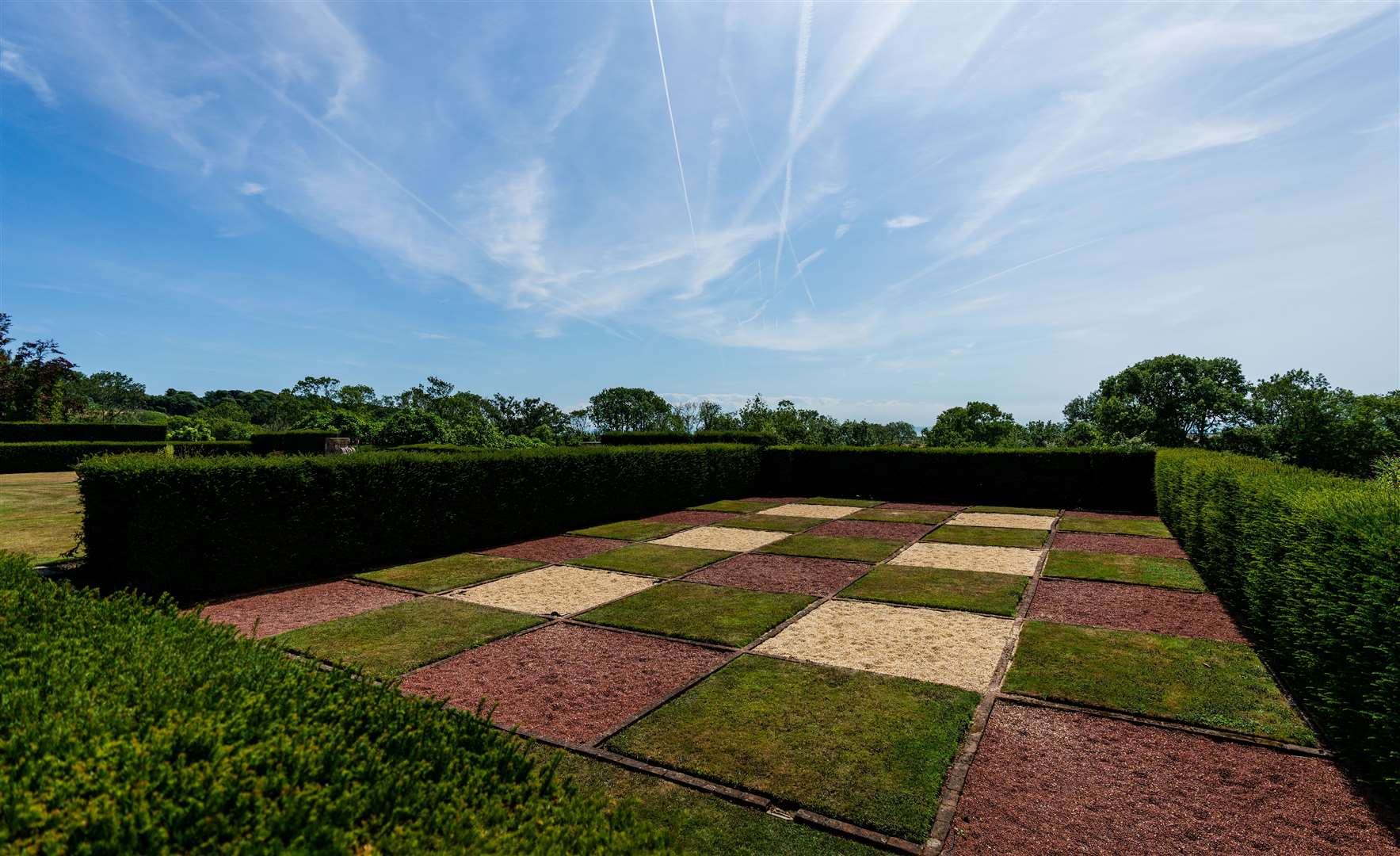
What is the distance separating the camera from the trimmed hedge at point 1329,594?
359 centimetres

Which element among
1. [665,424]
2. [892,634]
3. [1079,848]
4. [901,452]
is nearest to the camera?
[1079,848]

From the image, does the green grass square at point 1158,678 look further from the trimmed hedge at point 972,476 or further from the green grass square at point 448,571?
the trimmed hedge at point 972,476

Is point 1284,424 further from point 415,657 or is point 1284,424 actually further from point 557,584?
point 415,657

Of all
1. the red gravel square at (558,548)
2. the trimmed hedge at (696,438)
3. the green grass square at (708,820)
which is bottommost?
the green grass square at (708,820)

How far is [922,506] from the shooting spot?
18172mm

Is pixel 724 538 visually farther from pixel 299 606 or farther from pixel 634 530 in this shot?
pixel 299 606

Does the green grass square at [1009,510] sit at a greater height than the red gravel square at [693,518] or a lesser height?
greater

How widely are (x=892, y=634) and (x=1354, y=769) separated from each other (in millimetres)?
3289

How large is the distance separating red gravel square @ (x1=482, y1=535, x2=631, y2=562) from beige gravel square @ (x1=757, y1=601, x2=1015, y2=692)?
4910mm

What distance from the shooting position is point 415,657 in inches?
223

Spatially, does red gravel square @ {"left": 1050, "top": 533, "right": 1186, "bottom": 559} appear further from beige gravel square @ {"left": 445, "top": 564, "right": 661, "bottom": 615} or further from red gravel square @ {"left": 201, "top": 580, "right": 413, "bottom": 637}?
red gravel square @ {"left": 201, "top": 580, "right": 413, "bottom": 637}

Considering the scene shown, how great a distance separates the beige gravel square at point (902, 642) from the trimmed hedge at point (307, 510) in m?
6.57

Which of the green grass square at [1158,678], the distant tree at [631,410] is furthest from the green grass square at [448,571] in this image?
the distant tree at [631,410]

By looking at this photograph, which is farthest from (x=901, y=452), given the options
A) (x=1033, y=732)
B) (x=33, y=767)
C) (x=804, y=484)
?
(x=33, y=767)
